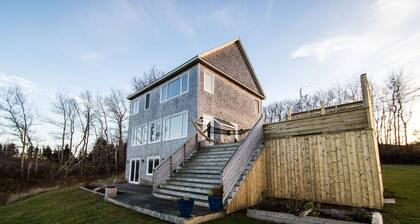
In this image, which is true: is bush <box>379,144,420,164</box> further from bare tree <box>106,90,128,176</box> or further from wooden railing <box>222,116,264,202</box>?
bare tree <box>106,90,128,176</box>

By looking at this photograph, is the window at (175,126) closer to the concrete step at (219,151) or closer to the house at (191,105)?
the house at (191,105)

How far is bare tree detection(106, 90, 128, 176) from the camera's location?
31861 mm

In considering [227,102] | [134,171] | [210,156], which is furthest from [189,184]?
[134,171]

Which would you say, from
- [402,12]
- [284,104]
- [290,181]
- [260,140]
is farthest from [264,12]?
[284,104]

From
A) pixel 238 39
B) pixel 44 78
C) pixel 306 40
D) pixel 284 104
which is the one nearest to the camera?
pixel 306 40

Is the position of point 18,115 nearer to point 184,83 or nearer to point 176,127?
point 176,127

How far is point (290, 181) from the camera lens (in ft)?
25.9

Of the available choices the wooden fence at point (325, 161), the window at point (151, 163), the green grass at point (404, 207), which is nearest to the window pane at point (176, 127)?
the window at point (151, 163)

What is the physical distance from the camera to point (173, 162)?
10031mm

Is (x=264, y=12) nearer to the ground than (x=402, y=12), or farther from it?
farther from it

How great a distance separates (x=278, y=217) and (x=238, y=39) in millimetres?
13507

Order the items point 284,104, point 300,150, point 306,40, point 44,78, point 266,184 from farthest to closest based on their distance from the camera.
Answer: point 284,104 → point 44,78 → point 306,40 → point 266,184 → point 300,150

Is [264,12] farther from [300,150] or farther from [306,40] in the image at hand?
[300,150]

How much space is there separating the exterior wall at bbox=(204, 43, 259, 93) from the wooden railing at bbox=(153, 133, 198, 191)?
526cm
